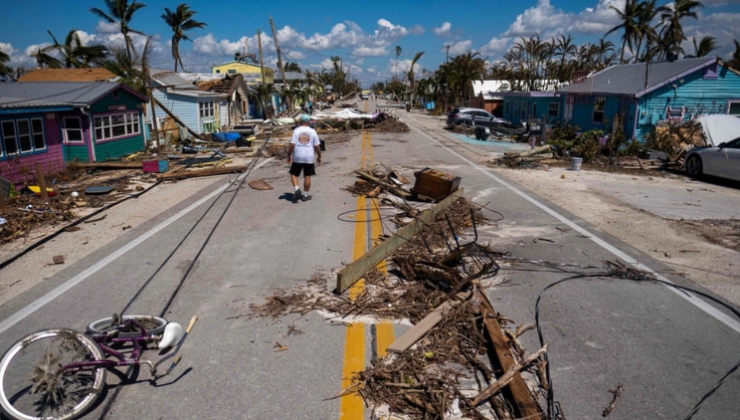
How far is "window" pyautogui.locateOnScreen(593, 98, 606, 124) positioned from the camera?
2637cm

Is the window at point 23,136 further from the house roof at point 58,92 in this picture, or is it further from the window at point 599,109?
the window at point 599,109

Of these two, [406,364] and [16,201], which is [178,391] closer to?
[406,364]

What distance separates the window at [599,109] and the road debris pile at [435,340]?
22.7 meters

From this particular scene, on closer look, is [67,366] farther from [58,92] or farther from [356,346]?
[58,92]

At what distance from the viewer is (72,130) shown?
61.5ft

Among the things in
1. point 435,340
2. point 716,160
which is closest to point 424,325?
point 435,340

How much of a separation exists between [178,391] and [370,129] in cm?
3185

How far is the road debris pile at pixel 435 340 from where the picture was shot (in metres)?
3.72

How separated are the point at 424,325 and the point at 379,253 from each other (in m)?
2.01

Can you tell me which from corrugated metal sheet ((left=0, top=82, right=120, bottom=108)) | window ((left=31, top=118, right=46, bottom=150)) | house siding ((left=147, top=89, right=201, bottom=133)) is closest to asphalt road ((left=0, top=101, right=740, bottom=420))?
window ((left=31, top=118, right=46, bottom=150))

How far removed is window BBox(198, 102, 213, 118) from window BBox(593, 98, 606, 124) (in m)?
23.5

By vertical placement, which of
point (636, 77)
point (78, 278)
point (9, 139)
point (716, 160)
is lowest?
point (78, 278)

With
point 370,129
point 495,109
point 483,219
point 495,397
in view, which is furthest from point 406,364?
point 495,109

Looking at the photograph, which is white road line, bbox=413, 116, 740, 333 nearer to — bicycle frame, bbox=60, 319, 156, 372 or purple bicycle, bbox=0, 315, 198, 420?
purple bicycle, bbox=0, 315, 198, 420
